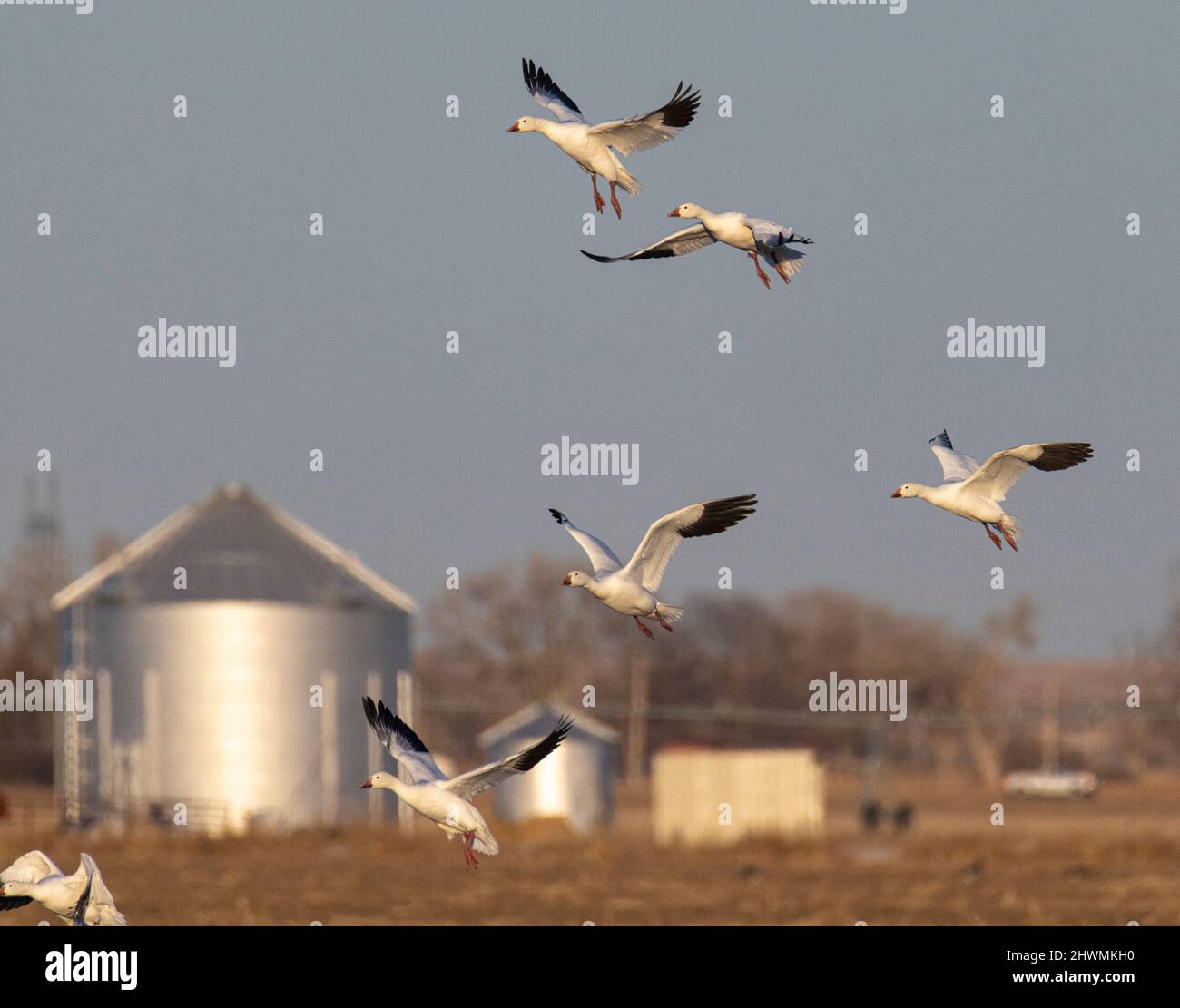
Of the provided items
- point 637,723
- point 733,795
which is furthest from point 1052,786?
point 733,795

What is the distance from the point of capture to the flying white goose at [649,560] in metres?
9.45

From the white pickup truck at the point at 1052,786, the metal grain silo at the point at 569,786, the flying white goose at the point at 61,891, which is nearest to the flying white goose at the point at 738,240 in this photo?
the flying white goose at the point at 61,891

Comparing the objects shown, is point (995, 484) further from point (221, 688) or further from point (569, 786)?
point (569, 786)

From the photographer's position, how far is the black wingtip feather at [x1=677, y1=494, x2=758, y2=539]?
381 inches

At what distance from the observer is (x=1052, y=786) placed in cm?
9962

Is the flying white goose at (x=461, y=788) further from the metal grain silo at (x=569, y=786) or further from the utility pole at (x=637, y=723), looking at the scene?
the utility pole at (x=637, y=723)

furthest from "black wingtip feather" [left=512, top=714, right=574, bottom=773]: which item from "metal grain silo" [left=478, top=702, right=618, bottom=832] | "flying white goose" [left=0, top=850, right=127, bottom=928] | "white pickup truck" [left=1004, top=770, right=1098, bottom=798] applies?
"white pickup truck" [left=1004, top=770, right=1098, bottom=798]

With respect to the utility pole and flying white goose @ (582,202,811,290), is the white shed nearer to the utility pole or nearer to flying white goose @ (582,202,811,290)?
flying white goose @ (582,202,811,290)

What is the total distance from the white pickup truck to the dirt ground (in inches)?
1629

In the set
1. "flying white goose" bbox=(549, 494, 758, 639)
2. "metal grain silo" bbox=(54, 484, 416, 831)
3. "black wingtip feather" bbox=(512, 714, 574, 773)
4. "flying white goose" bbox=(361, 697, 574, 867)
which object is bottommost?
"metal grain silo" bbox=(54, 484, 416, 831)

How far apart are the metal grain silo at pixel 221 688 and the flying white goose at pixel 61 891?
139ft
